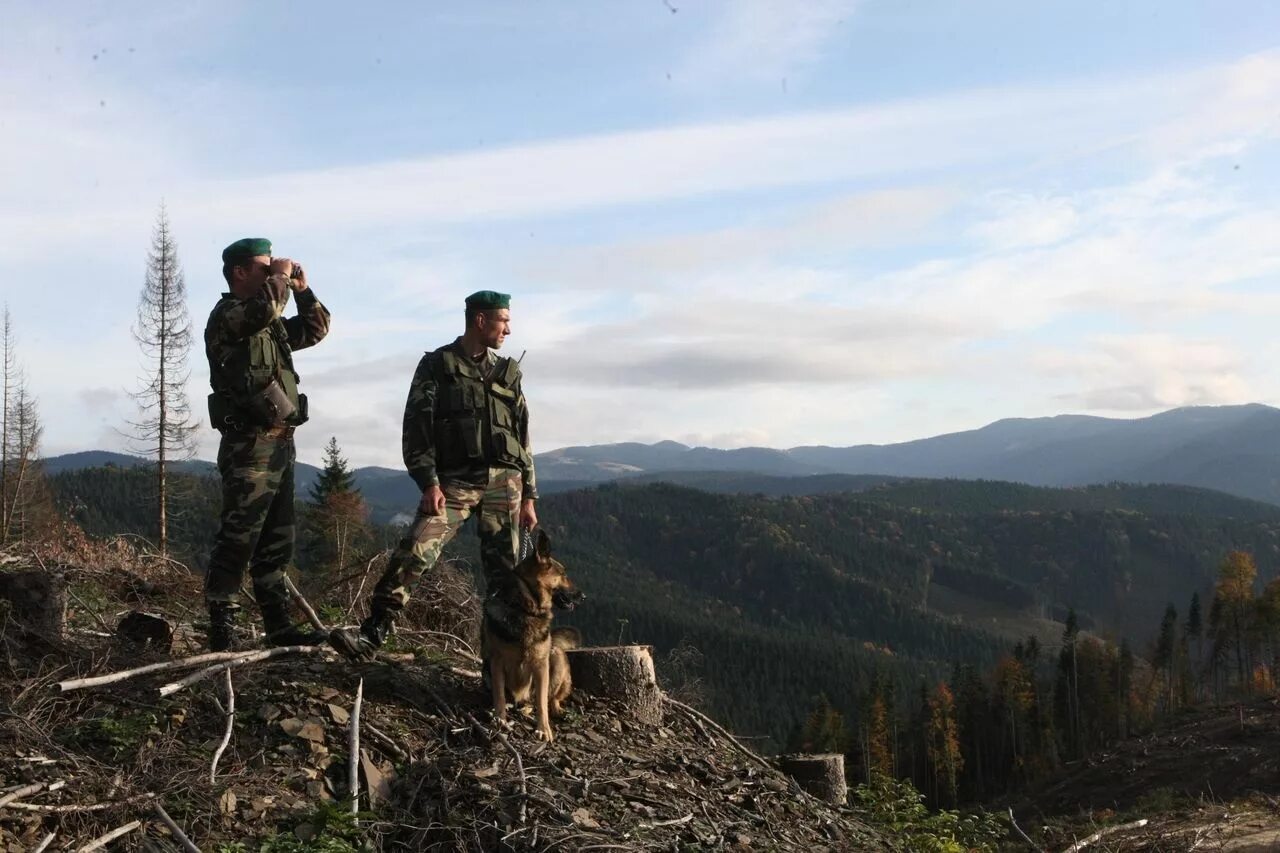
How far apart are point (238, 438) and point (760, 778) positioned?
15.6ft

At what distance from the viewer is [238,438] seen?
7391 mm

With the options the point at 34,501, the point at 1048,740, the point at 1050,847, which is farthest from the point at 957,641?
the point at 1050,847

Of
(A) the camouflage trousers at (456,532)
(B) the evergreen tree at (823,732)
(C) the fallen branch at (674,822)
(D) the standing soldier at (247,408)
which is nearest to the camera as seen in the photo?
(C) the fallen branch at (674,822)

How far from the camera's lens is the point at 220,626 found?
7.54 meters

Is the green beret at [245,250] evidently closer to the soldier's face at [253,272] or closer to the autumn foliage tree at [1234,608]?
the soldier's face at [253,272]

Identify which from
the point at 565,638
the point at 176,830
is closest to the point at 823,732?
the point at 565,638

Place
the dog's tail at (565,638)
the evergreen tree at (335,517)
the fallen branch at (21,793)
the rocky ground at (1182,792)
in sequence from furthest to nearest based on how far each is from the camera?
the evergreen tree at (335,517)
the rocky ground at (1182,792)
the dog's tail at (565,638)
the fallen branch at (21,793)

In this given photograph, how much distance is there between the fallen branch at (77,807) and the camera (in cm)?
530

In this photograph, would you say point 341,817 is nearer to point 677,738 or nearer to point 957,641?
→ point 677,738

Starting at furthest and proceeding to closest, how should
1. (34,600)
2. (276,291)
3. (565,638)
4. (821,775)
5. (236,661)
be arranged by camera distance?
(821,775)
(565,638)
(34,600)
(276,291)
(236,661)

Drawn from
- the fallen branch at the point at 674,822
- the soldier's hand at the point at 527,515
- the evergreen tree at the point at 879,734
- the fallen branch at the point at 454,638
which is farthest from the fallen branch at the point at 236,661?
the evergreen tree at the point at 879,734

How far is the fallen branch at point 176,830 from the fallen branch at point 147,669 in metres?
1.06

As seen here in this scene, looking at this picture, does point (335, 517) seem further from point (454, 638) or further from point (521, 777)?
point (521, 777)

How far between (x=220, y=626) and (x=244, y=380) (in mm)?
1799
